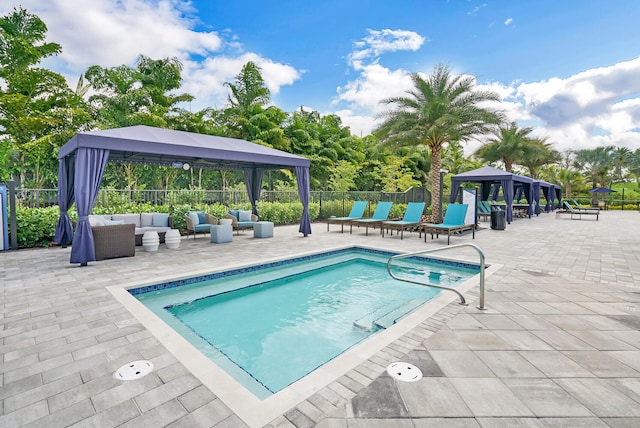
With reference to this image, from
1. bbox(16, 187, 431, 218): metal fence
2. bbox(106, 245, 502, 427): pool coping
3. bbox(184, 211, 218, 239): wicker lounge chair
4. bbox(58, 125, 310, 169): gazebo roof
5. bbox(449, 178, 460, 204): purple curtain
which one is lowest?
bbox(106, 245, 502, 427): pool coping

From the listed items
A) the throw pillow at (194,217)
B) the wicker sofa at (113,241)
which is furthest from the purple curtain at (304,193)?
the wicker sofa at (113,241)

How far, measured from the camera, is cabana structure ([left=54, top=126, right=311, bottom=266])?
580cm

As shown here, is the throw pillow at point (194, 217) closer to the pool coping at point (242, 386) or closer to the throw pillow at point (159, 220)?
the throw pillow at point (159, 220)

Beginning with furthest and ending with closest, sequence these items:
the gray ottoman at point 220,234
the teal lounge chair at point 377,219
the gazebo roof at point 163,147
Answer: the teal lounge chair at point 377,219 → the gray ottoman at point 220,234 → the gazebo roof at point 163,147

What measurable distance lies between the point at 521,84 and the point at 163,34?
15.0 meters

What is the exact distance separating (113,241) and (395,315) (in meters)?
5.84

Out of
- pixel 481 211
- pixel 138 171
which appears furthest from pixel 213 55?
pixel 481 211

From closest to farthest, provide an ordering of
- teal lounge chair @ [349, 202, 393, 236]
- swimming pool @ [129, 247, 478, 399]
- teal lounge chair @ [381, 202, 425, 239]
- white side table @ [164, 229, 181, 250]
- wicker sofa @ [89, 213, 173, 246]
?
1. swimming pool @ [129, 247, 478, 399]
2. white side table @ [164, 229, 181, 250]
3. wicker sofa @ [89, 213, 173, 246]
4. teal lounge chair @ [381, 202, 425, 239]
5. teal lounge chair @ [349, 202, 393, 236]

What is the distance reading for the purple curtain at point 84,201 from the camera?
5.75m

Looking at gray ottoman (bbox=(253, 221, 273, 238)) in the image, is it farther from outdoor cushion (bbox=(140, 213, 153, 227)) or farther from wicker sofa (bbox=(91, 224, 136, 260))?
wicker sofa (bbox=(91, 224, 136, 260))

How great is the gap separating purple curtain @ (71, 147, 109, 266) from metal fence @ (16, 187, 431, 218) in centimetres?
384

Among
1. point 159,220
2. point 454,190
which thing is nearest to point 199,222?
point 159,220

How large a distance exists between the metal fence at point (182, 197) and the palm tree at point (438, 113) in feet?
13.7

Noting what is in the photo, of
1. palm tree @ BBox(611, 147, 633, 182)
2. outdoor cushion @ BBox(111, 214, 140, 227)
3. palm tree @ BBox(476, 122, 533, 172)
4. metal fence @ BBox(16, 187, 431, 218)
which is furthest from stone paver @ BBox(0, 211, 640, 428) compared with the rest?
palm tree @ BBox(611, 147, 633, 182)
